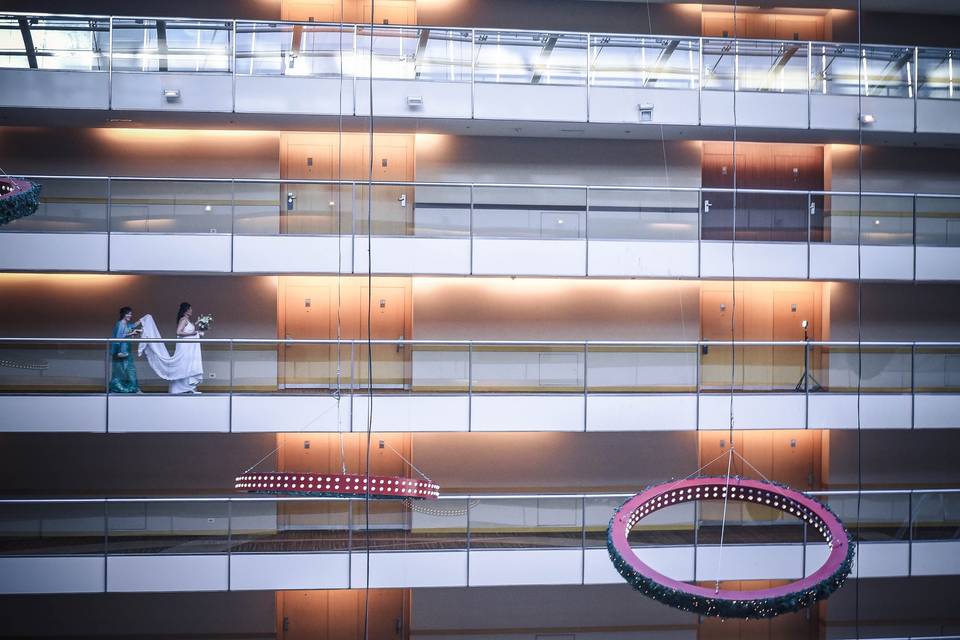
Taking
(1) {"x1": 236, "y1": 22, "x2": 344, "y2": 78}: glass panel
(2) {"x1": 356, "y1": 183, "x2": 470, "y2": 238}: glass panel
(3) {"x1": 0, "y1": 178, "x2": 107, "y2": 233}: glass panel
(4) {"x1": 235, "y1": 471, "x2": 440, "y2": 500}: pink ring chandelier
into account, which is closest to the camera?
(4) {"x1": 235, "y1": 471, "x2": 440, "y2": 500}: pink ring chandelier

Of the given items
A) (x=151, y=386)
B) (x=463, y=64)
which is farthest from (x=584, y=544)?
(x=463, y=64)

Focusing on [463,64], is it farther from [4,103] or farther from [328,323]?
[4,103]

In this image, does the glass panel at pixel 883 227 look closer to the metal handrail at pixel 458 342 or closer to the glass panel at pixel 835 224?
the glass panel at pixel 835 224

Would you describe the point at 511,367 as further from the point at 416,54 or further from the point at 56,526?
the point at 56,526

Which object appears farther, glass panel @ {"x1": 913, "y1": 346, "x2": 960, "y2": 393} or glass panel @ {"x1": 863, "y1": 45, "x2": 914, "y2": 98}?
glass panel @ {"x1": 863, "y1": 45, "x2": 914, "y2": 98}

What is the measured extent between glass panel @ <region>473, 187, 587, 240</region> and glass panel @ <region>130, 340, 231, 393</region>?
3.30 meters

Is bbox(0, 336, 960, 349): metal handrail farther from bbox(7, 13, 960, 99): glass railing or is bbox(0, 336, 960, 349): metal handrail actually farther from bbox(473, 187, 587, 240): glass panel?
bbox(7, 13, 960, 99): glass railing

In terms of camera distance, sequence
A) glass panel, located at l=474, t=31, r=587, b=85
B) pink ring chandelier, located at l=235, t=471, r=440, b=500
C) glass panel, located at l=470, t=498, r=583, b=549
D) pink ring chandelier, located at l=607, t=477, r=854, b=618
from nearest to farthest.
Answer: pink ring chandelier, located at l=607, t=477, r=854, b=618 → pink ring chandelier, located at l=235, t=471, r=440, b=500 → glass panel, located at l=470, t=498, r=583, b=549 → glass panel, located at l=474, t=31, r=587, b=85

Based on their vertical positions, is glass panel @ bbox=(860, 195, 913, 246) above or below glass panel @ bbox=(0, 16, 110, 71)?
below

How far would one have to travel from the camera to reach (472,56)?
11281mm

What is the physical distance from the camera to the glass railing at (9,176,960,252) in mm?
10539

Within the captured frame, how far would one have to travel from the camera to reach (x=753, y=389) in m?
11.1

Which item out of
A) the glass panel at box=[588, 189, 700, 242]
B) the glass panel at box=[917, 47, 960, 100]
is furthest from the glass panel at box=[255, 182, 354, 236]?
the glass panel at box=[917, 47, 960, 100]

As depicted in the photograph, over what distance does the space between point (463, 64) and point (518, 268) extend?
8.90 feet
